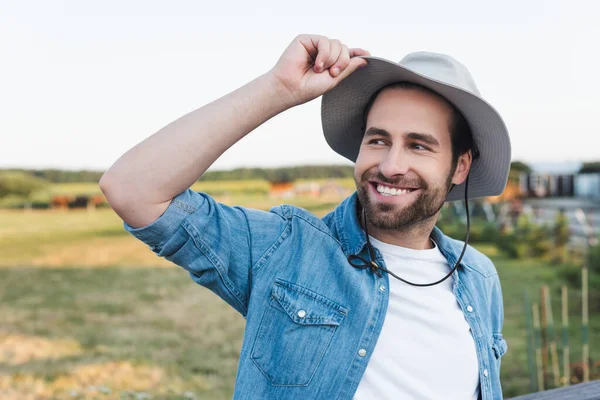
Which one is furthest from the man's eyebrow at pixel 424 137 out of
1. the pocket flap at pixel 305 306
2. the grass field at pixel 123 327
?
the grass field at pixel 123 327

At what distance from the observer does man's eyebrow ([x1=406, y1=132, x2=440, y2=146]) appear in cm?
149

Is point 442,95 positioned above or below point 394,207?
above

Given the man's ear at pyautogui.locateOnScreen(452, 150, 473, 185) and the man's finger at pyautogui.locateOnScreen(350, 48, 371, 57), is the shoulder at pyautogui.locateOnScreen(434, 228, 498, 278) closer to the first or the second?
the man's ear at pyautogui.locateOnScreen(452, 150, 473, 185)

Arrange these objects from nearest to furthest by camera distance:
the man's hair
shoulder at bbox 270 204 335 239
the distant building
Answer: shoulder at bbox 270 204 335 239 < the man's hair < the distant building

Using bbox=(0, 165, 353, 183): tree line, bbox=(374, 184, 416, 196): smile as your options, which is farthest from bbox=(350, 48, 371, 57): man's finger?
bbox=(0, 165, 353, 183): tree line

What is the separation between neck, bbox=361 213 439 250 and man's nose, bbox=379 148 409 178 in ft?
0.68

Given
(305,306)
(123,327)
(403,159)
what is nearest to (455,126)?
(403,159)

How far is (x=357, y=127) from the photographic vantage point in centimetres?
184

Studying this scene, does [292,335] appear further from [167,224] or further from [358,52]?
[358,52]

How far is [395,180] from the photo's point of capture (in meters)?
1.47

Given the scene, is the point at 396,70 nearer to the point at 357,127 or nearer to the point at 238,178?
the point at 357,127

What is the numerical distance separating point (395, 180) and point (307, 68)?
0.38 metres

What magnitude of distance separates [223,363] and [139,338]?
1299 mm

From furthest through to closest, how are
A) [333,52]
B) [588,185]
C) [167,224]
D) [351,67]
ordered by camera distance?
[588,185], [351,67], [333,52], [167,224]
